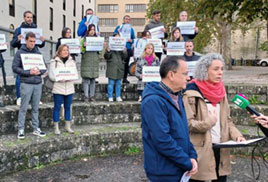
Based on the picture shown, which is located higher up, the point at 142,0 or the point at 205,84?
the point at 142,0

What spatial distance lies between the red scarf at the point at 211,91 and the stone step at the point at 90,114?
3989mm

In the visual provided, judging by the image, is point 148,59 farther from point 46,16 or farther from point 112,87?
point 46,16

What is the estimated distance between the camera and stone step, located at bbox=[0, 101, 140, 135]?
5836 millimetres

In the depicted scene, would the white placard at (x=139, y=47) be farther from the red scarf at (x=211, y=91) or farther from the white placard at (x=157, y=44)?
the red scarf at (x=211, y=91)

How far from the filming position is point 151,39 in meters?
7.61

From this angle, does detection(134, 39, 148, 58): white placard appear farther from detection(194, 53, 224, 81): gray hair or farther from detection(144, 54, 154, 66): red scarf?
detection(194, 53, 224, 81): gray hair

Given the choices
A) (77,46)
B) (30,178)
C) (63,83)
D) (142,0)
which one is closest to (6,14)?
(77,46)

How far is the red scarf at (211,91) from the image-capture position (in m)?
3.22

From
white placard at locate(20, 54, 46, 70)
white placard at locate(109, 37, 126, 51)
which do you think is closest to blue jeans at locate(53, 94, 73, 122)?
white placard at locate(20, 54, 46, 70)

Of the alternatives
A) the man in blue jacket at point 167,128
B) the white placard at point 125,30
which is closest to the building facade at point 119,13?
the white placard at point 125,30

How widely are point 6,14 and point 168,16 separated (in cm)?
1236

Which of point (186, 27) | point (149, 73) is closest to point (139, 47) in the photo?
point (149, 73)

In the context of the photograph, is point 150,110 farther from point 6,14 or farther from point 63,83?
point 6,14

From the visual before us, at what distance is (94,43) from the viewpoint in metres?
7.22
